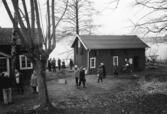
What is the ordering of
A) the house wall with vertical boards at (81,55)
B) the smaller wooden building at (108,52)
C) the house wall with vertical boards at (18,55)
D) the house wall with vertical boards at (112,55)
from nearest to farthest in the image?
the house wall with vertical boards at (18,55)
the smaller wooden building at (108,52)
the house wall with vertical boards at (112,55)
the house wall with vertical boards at (81,55)

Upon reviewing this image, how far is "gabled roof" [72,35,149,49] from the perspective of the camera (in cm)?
2576

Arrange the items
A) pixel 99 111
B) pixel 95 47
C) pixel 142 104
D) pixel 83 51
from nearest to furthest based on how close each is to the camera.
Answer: pixel 99 111
pixel 142 104
pixel 95 47
pixel 83 51

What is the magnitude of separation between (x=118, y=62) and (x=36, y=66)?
19270 millimetres

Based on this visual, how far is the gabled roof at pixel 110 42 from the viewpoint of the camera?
25.8 meters

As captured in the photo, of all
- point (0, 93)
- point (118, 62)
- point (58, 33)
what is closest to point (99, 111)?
point (0, 93)

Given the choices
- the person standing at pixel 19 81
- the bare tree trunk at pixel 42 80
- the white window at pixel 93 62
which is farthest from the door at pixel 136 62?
the bare tree trunk at pixel 42 80

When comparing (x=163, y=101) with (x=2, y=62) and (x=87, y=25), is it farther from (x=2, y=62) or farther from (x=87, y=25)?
(x=87, y=25)

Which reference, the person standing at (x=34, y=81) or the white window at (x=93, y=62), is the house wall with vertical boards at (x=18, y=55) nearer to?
the person standing at (x=34, y=81)

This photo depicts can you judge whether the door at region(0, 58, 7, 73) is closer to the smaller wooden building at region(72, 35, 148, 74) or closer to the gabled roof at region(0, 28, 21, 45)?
the gabled roof at region(0, 28, 21, 45)

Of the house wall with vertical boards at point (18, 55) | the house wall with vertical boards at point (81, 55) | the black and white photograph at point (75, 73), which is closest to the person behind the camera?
the black and white photograph at point (75, 73)

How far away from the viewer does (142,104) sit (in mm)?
9297

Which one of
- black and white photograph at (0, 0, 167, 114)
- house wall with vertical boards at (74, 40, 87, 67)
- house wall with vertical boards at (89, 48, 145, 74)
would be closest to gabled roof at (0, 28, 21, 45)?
black and white photograph at (0, 0, 167, 114)

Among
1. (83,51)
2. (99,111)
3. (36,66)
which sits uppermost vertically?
(83,51)

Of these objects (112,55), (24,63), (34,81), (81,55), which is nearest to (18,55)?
(24,63)
